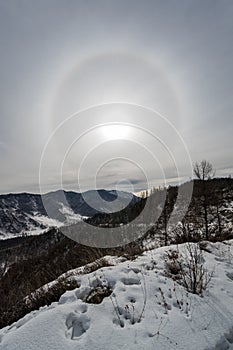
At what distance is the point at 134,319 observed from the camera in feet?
11.2

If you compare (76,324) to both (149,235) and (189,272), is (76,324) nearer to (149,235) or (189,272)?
(189,272)

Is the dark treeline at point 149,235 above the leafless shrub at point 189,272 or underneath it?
underneath

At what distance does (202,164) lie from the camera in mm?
24406

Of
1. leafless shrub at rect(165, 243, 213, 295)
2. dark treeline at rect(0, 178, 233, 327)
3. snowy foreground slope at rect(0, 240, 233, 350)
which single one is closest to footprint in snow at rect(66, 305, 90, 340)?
snowy foreground slope at rect(0, 240, 233, 350)

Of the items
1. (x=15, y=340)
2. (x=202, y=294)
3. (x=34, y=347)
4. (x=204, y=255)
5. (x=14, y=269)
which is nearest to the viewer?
(x=34, y=347)

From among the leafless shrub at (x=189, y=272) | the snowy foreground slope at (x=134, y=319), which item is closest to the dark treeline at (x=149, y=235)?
the snowy foreground slope at (x=134, y=319)

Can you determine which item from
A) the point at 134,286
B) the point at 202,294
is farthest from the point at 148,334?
the point at 202,294

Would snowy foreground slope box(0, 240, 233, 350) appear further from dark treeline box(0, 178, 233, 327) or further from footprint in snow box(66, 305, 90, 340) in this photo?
dark treeline box(0, 178, 233, 327)

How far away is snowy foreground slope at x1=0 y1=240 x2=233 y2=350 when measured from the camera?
299 cm

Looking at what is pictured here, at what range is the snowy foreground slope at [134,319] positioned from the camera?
118 inches

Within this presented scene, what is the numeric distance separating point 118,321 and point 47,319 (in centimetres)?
107

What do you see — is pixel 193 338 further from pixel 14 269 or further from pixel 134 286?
pixel 14 269

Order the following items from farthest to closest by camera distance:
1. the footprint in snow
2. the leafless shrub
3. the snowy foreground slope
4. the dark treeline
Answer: the dark treeline, the leafless shrub, the footprint in snow, the snowy foreground slope

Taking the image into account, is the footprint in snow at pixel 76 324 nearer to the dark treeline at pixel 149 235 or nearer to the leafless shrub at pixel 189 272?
the dark treeline at pixel 149 235
